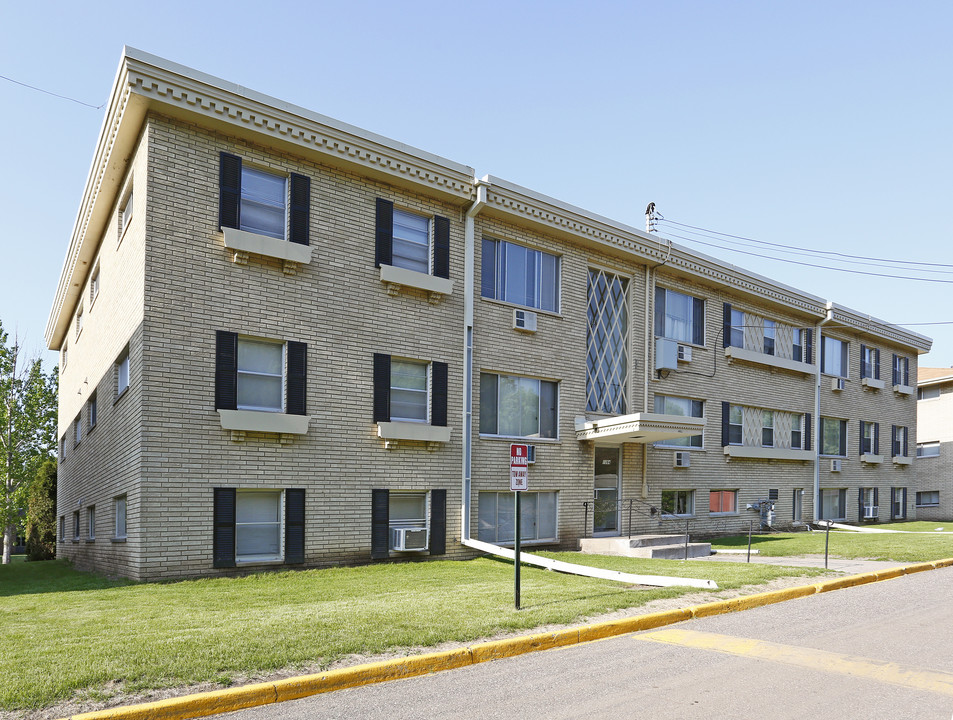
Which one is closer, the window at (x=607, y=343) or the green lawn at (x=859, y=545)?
the green lawn at (x=859, y=545)

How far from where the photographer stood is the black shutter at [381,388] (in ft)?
51.9

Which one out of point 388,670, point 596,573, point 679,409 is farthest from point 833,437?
point 388,670

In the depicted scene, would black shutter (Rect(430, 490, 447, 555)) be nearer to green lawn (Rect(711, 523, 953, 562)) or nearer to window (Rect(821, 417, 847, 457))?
green lawn (Rect(711, 523, 953, 562))

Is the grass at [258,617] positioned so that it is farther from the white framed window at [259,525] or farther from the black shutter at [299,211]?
the black shutter at [299,211]

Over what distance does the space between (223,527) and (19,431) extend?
22311 mm

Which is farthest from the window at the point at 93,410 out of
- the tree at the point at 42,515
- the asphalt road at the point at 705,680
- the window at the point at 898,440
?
the window at the point at 898,440

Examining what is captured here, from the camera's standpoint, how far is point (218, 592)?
11.5 metres

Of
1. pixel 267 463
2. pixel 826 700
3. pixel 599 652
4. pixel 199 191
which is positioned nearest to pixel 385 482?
pixel 267 463

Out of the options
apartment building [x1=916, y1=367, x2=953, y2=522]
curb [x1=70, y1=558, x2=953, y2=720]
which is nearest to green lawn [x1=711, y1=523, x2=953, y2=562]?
curb [x1=70, y1=558, x2=953, y2=720]

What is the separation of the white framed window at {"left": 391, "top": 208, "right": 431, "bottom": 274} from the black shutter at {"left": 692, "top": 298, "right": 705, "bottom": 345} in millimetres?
11185

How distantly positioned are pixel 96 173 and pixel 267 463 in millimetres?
8102

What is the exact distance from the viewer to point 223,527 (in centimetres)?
1348

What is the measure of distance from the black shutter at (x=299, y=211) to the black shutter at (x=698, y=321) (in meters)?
14.3

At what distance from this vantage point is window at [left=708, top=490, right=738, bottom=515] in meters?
24.7
